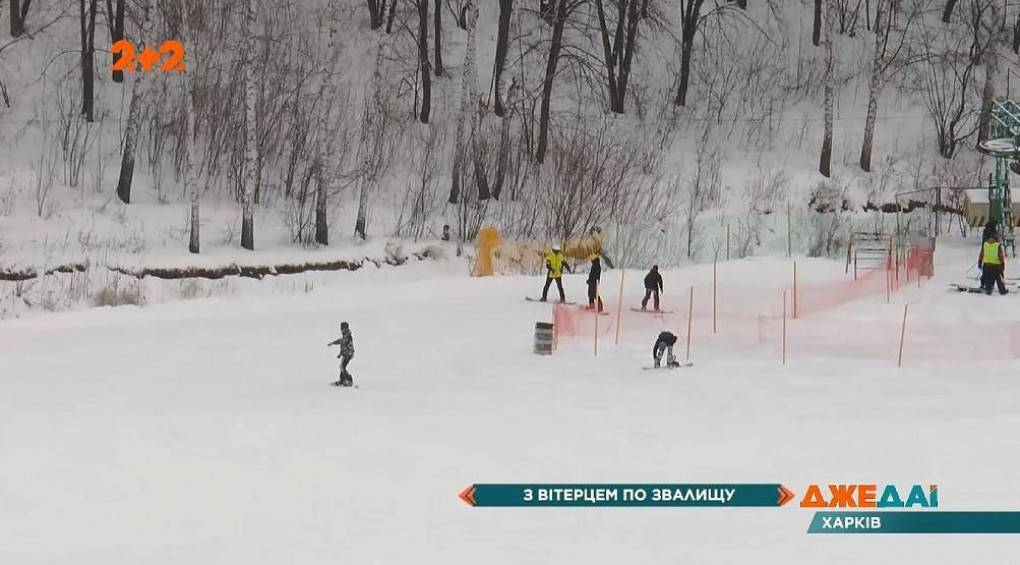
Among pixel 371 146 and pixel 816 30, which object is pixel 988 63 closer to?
pixel 816 30

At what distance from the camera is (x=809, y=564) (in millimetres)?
7676

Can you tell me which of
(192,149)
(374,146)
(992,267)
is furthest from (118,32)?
(992,267)

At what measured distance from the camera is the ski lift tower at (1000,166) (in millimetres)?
29312

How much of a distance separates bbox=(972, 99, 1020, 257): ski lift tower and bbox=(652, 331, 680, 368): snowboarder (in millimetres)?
17869

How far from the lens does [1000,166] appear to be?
102ft

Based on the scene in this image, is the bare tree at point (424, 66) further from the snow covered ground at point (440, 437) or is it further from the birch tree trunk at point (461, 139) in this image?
the snow covered ground at point (440, 437)

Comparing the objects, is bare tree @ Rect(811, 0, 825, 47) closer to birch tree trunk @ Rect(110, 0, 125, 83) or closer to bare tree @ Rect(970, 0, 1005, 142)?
bare tree @ Rect(970, 0, 1005, 142)

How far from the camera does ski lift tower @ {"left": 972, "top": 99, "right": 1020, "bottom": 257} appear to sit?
29.3 metres

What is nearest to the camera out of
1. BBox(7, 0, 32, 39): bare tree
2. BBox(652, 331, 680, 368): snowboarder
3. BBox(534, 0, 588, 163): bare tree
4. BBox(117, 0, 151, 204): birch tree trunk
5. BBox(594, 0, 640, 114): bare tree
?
BBox(652, 331, 680, 368): snowboarder

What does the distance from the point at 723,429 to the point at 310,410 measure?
15.7 feet

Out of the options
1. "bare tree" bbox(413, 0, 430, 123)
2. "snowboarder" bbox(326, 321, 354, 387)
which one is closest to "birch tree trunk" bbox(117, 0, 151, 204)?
"bare tree" bbox(413, 0, 430, 123)

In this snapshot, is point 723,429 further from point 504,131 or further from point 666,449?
point 504,131

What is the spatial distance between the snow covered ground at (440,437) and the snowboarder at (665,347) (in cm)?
33

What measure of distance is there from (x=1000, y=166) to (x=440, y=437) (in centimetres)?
2537
